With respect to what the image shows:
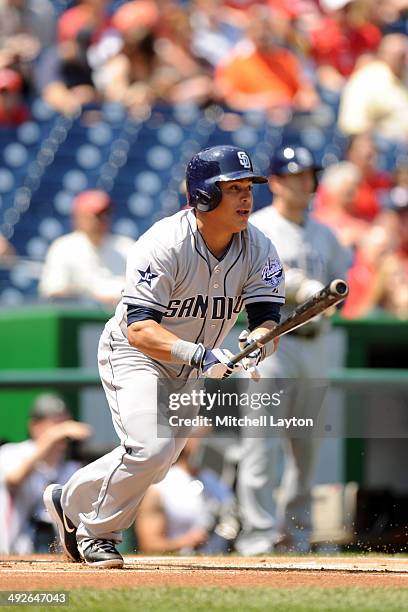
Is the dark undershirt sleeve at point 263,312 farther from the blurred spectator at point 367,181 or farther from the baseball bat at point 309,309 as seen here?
the blurred spectator at point 367,181

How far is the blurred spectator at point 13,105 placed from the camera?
33.7 ft

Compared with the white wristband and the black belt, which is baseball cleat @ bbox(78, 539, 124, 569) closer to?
the white wristband

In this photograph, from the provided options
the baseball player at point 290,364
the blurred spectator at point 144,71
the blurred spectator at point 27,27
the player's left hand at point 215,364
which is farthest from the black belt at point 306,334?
the blurred spectator at point 27,27

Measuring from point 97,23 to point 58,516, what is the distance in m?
5.99

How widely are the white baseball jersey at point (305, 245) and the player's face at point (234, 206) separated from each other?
1.62 meters

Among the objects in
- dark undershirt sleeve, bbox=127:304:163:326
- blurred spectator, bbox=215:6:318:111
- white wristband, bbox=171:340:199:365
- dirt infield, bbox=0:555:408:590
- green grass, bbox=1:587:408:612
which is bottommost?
dirt infield, bbox=0:555:408:590

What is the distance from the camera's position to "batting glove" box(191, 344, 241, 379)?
Result: 4996mm

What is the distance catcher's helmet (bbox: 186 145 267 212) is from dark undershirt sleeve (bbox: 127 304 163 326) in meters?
0.46

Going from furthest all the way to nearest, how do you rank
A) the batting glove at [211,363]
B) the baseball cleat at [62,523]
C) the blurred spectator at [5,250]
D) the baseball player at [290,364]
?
the blurred spectator at [5,250], the baseball player at [290,364], the baseball cleat at [62,523], the batting glove at [211,363]

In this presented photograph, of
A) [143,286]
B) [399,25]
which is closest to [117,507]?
[143,286]

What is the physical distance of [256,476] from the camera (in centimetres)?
693

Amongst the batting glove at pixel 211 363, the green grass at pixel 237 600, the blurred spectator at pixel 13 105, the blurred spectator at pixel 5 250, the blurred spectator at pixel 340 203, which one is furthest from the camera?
the blurred spectator at pixel 13 105

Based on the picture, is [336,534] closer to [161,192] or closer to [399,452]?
[399,452]

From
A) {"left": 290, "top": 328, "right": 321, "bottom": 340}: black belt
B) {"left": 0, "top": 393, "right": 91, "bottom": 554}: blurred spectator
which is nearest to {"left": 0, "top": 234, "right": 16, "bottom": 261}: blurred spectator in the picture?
{"left": 0, "top": 393, "right": 91, "bottom": 554}: blurred spectator
